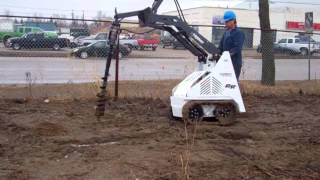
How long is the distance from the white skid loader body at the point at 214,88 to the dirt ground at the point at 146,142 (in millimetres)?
435

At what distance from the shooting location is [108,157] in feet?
23.6

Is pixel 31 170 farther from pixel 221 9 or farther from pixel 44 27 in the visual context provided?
pixel 221 9

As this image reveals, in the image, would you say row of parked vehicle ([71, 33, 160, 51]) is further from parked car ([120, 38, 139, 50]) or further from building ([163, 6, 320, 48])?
building ([163, 6, 320, 48])

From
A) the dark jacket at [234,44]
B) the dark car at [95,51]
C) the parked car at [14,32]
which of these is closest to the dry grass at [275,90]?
the dark jacket at [234,44]

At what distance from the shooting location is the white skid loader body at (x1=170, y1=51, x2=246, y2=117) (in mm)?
9867

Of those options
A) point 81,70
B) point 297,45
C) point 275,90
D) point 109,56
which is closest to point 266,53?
point 275,90

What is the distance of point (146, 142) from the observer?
8281 millimetres

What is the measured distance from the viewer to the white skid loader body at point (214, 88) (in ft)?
32.4

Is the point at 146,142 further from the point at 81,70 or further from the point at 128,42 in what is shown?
the point at 128,42

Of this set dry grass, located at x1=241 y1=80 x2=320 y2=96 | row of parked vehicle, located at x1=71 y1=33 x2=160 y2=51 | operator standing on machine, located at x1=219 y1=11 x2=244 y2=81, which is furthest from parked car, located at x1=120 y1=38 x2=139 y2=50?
operator standing on machine, located at x1=219 y1=11 x2=244 y2=81

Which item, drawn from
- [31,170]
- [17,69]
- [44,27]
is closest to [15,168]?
[31,170]

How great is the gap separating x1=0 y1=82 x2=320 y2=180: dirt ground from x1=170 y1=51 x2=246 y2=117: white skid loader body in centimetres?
43

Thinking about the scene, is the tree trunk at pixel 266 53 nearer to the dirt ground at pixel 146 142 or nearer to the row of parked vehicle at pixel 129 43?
the dirt ground at pixel 146 142

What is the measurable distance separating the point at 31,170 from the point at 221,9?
68338mm
